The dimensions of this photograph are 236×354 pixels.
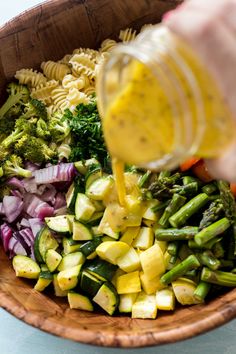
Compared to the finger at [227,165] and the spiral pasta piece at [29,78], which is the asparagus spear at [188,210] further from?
the spiral pasta piece at [29,78]

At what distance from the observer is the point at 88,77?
113 inches

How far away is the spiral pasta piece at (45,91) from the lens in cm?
288

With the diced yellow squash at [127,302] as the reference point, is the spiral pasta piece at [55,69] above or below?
above

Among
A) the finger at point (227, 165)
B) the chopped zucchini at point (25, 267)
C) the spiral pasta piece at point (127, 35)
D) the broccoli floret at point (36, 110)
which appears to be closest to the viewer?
the finger at point (227, 165)

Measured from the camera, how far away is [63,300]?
242 cm

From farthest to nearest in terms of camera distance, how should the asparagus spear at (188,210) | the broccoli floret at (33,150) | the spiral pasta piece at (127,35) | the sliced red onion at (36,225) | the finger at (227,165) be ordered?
the spiral pasta piece at (127,35)
the broccoli floret at (33,150)
the sliced red onion at (36,225)
the asparagus spear at (188,210)
the finger at (227,165)

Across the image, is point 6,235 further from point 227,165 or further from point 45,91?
point 227,165

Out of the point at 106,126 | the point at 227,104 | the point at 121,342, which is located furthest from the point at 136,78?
the point at 121,342

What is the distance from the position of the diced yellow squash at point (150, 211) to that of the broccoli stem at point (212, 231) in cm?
23

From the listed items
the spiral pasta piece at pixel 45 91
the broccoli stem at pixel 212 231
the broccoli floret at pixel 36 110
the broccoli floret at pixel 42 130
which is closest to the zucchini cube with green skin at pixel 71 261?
the broccoli stem at pixel 212 231

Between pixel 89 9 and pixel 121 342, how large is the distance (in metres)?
1.61

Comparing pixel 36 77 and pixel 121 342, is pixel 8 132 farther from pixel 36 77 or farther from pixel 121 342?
pixel 121 342

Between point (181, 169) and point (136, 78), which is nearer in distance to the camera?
point (136, 78)

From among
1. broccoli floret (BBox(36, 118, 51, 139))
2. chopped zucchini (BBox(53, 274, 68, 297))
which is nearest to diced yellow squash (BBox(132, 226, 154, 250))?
chopped zucchini (BBox(53, 274, 68, 297))
